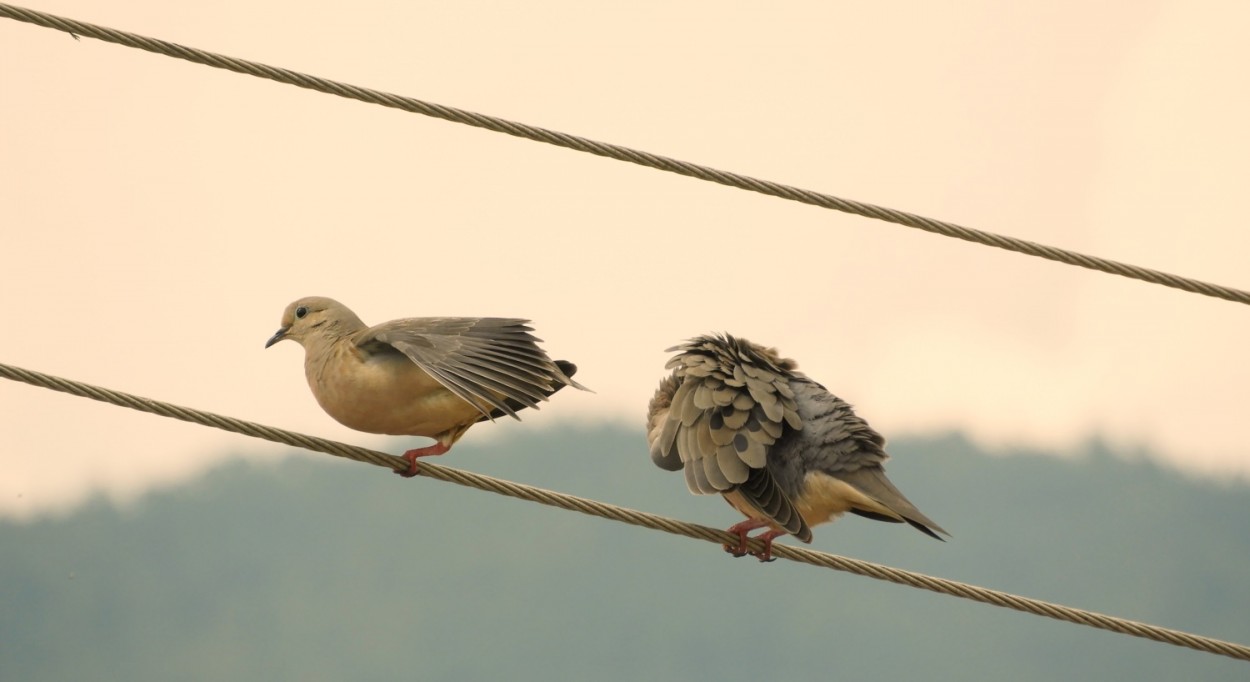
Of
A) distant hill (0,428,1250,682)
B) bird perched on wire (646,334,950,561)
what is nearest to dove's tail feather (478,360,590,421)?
bird perched on wire (646,334,950,561)

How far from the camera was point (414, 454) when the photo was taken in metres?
4.15

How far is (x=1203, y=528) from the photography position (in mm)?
9367

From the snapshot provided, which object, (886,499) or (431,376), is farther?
(886,499)

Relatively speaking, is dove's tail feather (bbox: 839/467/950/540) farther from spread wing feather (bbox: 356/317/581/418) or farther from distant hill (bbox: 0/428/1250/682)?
distant hill (bbox: 0/428/1250/682)

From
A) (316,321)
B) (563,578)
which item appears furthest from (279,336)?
(563,578)

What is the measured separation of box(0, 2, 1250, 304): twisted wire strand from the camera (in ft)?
12.5

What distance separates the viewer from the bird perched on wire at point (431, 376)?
4.12 metres

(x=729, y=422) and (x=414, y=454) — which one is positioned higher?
(x=729, y=422)

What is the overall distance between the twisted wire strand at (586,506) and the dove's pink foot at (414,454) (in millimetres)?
213

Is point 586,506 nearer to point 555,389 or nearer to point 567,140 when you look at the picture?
point 555,389

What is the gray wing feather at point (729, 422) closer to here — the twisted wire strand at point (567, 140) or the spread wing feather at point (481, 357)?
the spread wing feather at point (481, 357)

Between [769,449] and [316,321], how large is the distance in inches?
56.4

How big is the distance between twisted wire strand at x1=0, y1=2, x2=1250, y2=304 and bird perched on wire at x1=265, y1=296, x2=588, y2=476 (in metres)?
0.65


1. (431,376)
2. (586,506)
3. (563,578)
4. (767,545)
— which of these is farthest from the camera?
(563,578)
